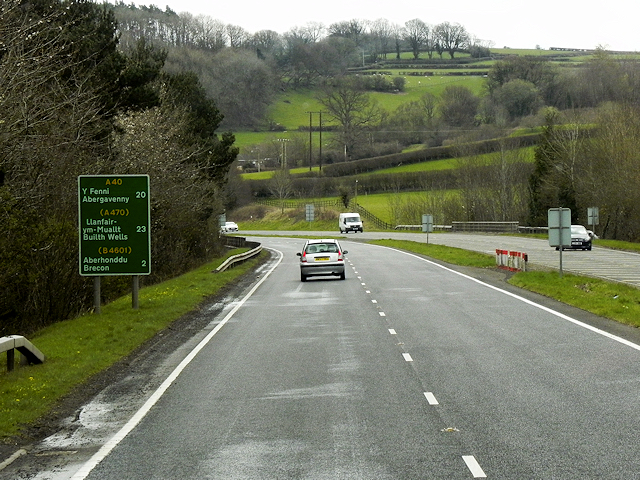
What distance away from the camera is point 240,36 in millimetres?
158500

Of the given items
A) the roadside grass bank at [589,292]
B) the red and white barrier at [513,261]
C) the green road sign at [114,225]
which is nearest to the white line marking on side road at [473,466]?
the roadside grass bank at [589,292]

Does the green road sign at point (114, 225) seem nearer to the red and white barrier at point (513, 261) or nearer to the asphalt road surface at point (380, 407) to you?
the asphalt road surface at point (380, 407)

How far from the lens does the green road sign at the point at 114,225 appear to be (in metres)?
22.0

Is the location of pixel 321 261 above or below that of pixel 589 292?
above

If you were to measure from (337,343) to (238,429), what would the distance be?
7183mm

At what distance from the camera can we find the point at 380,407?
1054 cm

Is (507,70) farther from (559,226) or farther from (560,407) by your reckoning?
(560,407)

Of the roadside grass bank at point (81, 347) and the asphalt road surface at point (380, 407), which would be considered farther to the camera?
the roadside grass bank at point (81, 347)

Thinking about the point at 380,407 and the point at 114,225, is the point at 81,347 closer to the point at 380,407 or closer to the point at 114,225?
the point at 114,225

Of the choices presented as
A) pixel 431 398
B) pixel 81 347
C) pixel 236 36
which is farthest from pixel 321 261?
pixel 236 36

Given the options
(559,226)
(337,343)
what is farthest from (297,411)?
(559,226)

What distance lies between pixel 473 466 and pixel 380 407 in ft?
9.47

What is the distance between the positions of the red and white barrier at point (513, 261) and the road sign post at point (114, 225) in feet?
58.3

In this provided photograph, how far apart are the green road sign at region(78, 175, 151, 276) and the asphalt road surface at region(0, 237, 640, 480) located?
11.6 feet
